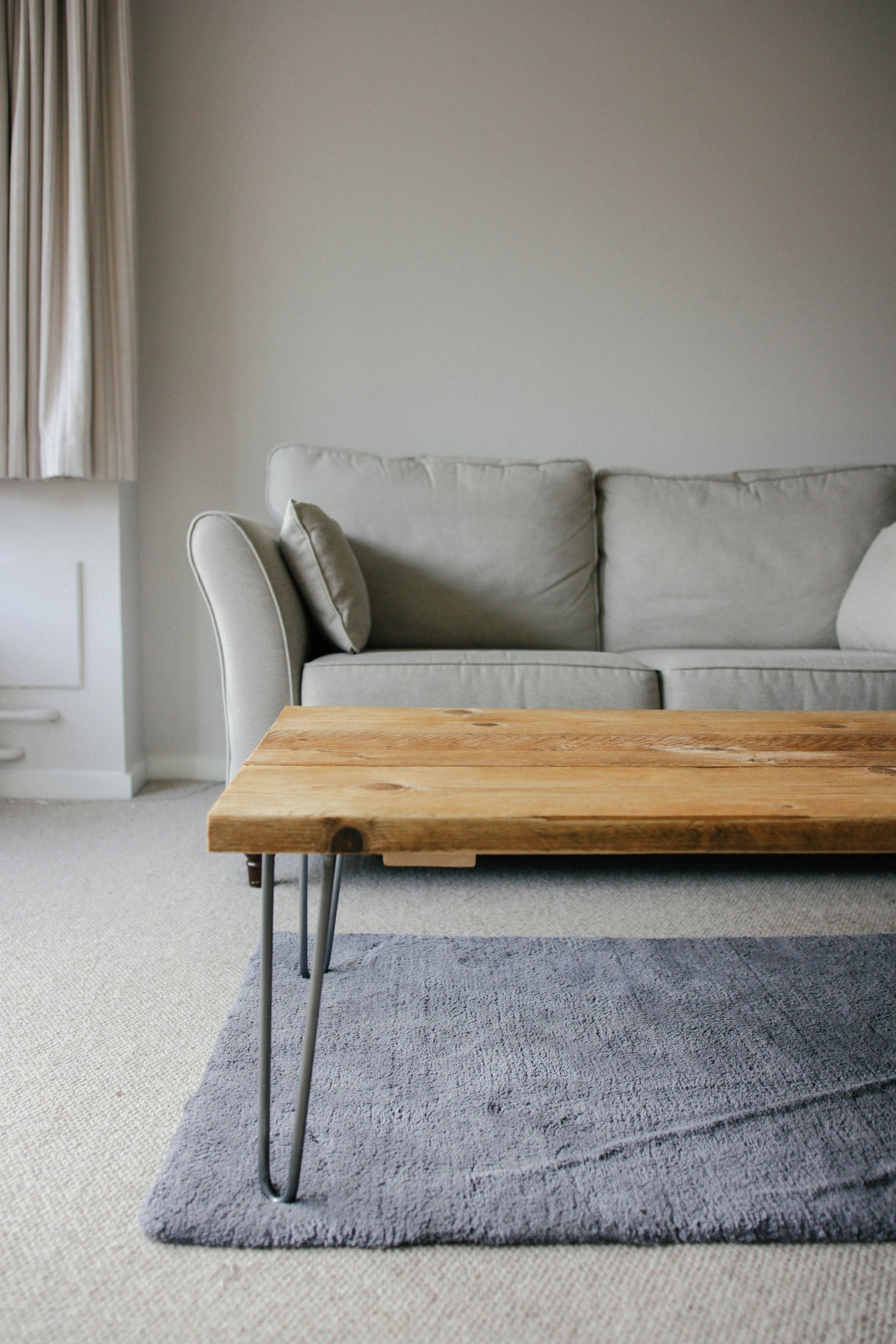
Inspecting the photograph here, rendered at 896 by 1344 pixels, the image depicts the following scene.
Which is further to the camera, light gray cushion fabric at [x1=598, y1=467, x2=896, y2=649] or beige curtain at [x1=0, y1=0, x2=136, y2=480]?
light gray cushion fabric at [x1=598, y1=467, x2=896, y2=649]

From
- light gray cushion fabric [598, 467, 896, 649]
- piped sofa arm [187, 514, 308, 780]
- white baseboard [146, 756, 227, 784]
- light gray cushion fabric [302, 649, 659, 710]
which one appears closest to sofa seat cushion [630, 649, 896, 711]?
light gray cushion fabric [302, 649, 659, 710]

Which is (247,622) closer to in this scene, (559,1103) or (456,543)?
(456,543)

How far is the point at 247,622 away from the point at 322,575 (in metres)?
0.21

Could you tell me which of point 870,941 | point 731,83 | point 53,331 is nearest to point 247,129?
point 53,331

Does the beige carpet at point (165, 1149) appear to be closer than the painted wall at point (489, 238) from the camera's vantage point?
Yes

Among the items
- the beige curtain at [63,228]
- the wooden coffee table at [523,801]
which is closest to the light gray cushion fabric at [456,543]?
the beige curtain at [63,228]

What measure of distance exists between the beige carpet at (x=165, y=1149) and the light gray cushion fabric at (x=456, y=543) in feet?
2.39

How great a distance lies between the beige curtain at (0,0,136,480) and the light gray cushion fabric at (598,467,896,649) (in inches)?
54.0

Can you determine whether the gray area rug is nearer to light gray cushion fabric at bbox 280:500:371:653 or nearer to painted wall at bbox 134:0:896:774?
light gray cushion fabric at bbox 280:500:371:653

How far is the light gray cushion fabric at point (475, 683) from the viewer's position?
5.93 feet

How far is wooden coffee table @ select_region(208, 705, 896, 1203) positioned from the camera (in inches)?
30.3

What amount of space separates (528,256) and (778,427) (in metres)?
0.93

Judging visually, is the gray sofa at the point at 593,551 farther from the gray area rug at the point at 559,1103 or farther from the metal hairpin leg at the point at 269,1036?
the metal hairpin leg at the point at 269,1036

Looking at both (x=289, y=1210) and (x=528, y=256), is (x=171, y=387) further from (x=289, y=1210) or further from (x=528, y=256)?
(x=289, y=1210)
